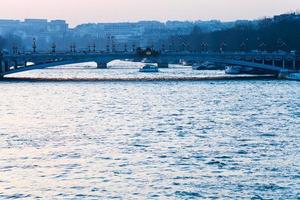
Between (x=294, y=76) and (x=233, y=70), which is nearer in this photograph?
(x=294, y=76)

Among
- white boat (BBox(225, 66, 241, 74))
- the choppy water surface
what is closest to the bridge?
white boat (BBox(225, 66, 241, 74))

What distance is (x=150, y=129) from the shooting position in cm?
2333

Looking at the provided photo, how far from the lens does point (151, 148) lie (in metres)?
19.7

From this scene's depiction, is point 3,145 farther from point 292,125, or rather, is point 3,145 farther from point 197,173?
point 292,125

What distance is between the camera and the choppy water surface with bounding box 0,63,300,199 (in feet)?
52.0

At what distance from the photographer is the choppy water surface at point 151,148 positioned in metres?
15.8

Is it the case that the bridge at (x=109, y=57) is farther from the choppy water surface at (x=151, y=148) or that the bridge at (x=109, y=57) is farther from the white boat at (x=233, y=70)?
the choppy water surface at (x=151, y=148)

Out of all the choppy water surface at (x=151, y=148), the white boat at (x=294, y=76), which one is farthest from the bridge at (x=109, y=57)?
the choppy water surface at (x=151, y=148)

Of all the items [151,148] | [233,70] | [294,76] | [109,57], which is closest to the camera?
[151,148]

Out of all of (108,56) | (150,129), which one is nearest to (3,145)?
(150,129)

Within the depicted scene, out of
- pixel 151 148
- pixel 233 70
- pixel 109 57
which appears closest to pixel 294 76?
pixel 109 57

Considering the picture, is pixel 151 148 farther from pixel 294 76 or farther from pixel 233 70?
pixel 233 70

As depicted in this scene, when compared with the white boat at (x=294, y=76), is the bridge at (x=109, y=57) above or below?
above

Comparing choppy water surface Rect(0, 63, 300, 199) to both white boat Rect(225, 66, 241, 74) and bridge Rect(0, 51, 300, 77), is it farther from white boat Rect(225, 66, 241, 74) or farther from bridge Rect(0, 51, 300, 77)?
white boat Rect(225, 66, 241, 74)
